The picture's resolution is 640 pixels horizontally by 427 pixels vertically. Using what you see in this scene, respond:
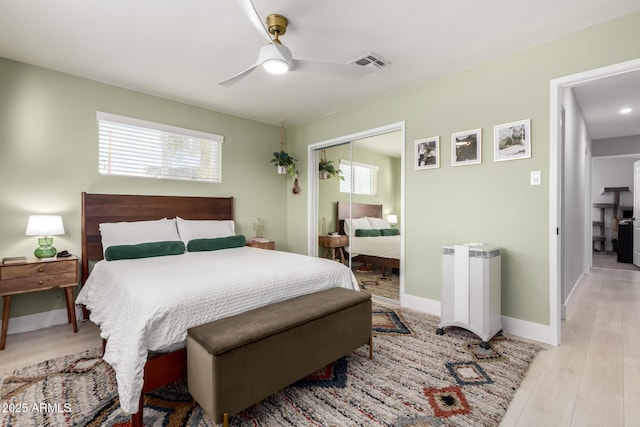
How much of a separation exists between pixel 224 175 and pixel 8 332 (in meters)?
2.72

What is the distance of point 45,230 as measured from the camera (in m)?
2.79

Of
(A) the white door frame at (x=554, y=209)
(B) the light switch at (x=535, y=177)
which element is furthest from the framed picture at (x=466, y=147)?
(A) the white door frame at (x=554, y=209)

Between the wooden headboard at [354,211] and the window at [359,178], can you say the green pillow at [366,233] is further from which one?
the window at [359,178]

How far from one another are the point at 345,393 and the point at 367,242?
249 centimetres

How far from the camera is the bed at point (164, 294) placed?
1563mm

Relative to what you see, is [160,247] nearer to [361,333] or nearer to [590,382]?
[361,333]

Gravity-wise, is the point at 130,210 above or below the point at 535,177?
below

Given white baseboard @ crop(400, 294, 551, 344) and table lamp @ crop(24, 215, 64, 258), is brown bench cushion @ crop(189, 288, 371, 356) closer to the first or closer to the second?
white baseboard @ crop(400, 294, 551, 344)

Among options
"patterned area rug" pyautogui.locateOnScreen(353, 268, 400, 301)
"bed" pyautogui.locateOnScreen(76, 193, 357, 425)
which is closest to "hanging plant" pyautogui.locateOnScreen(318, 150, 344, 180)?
"patterned area rug" pyautogui.locateOnScreen(353, 268, 400, 301)

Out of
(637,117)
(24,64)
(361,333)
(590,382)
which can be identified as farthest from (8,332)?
(637,117)

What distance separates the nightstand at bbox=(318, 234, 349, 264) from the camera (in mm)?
4449

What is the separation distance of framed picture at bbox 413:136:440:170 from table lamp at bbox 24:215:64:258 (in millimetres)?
3672

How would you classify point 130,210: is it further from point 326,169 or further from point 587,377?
point 587,377

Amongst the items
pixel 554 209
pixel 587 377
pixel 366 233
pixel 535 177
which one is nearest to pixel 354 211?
pixel 366 233
